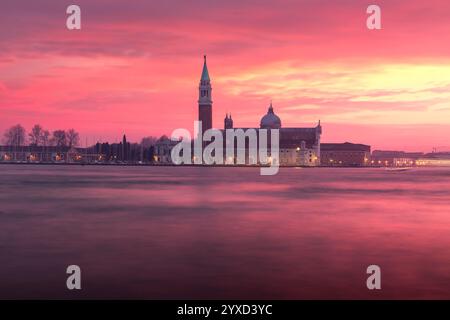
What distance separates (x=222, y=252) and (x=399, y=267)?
5992 mm

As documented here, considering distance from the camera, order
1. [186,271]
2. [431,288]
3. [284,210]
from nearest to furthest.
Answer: [431,288]
[186,271]
[284,210]

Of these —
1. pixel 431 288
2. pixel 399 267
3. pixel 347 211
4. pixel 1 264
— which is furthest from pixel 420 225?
pixel 1 264

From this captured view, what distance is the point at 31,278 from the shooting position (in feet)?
53.7

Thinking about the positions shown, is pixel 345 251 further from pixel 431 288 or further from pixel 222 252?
pixel 431 288

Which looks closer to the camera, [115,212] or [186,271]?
[186,271]

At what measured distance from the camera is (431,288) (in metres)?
15.6

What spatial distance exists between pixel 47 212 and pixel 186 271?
1965cm

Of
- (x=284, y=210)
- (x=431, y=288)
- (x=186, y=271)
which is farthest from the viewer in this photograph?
(x=284, y=210)

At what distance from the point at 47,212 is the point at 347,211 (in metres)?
17.8
